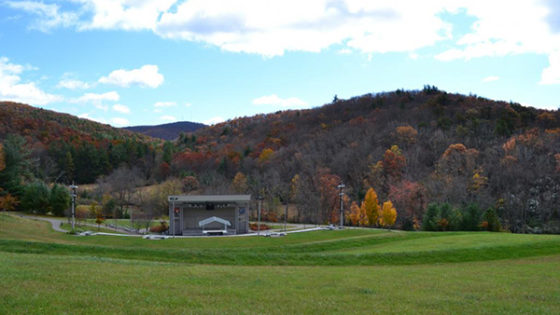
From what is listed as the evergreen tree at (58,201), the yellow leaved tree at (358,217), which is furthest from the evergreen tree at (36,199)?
the yellow leaved tree at (358,217)

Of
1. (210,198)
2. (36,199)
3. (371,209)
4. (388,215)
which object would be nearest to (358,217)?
(371,209)

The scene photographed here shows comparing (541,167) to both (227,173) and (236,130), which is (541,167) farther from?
(236,130)

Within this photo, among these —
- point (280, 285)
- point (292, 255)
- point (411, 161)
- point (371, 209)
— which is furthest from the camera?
point (411, 161)

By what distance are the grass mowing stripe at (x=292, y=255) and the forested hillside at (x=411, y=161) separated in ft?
70.5

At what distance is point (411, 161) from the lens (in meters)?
84.4

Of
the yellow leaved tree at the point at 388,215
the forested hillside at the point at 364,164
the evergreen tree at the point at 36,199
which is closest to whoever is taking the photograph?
the yellow leaved tree at the point at 388,215

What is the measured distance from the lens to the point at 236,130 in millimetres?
150625

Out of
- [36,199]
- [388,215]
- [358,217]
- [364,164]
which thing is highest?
[364,164]

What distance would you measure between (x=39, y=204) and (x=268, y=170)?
139ft

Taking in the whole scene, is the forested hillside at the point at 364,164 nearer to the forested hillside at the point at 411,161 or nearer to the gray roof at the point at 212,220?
the forested hillside at the point at 411,161

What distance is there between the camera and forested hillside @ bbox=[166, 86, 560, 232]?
6294cm

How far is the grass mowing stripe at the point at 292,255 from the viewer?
23.3 m

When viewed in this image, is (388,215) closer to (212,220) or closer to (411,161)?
(212,220)

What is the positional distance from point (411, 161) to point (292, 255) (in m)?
64.4
